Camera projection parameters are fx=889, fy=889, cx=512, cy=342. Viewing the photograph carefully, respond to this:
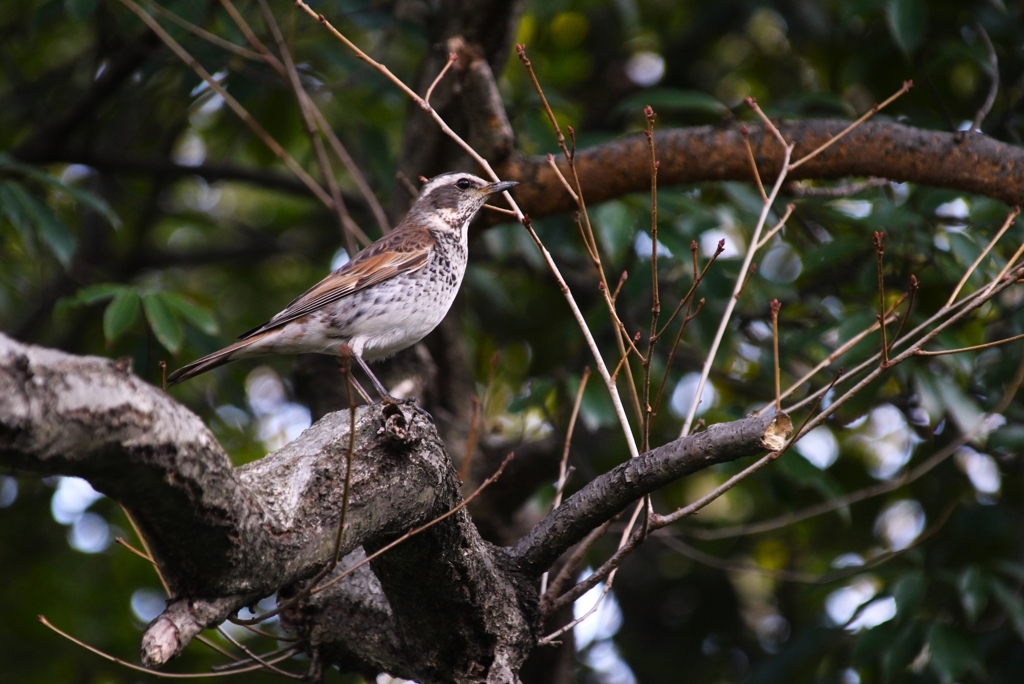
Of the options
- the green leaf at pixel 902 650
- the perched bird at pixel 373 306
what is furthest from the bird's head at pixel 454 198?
the green leaf at pixel 902 650

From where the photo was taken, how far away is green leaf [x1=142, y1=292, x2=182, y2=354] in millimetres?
5008

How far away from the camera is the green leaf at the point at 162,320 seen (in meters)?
5.01

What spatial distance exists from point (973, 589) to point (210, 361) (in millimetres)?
4621

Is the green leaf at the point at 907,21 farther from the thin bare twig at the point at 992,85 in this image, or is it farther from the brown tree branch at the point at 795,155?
the brown tree branch at the point at 795,155

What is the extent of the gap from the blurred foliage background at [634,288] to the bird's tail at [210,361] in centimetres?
31

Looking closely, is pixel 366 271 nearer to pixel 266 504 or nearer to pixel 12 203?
pixel 12 203

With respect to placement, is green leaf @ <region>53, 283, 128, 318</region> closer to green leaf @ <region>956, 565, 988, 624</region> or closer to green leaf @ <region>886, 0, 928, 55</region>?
green leaf @ <region>886, 0, 928, 55</region>

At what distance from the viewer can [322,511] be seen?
2945mm

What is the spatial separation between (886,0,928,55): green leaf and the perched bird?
113 inches

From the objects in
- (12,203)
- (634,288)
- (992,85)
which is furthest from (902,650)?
(12,203)

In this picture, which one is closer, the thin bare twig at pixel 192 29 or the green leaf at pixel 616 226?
the green leaf at pixel 616 226

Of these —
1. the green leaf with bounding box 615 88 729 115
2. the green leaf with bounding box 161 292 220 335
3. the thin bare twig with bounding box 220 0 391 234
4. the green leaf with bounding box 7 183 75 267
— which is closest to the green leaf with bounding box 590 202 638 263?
the green leaf with bounding box 615 88 729 115

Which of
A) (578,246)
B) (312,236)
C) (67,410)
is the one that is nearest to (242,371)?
(312,236)

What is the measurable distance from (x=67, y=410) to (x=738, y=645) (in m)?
7.90
